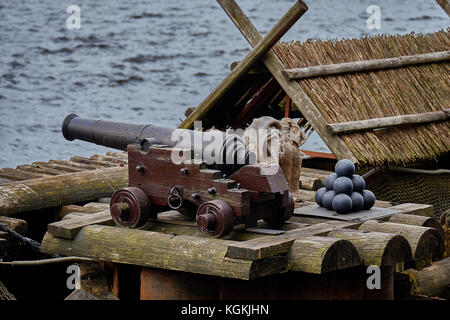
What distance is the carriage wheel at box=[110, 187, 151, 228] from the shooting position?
23.4ft

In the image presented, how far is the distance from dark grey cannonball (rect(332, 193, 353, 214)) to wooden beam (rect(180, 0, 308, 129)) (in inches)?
80.5

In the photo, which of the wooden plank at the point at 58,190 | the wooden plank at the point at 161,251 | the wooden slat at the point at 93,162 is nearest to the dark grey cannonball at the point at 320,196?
the wooden plank at the point at 161,251

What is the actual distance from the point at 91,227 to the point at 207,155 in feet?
3.21

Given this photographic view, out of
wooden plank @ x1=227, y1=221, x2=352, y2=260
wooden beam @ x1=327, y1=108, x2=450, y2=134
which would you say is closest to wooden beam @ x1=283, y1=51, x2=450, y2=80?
wooden beam @ x1=327, y1=108, x2=450, y2=134

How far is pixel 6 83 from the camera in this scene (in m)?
25.6

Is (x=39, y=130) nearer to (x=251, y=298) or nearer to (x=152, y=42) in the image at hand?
(x=152, y=42)

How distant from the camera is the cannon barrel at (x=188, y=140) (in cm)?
698

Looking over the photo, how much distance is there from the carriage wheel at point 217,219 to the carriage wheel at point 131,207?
0.54 meters

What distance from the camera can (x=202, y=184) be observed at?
693cm

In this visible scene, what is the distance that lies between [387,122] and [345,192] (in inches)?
85.6

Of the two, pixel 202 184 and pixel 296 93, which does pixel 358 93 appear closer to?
pixel 296 93

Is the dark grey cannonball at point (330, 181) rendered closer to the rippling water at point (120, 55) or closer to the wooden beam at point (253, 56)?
the wooden beam at point (253, 56)

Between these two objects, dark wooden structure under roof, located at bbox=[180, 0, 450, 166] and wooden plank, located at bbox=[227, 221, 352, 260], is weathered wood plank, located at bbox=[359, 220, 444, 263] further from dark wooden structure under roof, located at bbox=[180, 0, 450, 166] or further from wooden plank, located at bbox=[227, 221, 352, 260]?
dark wooden structure under roof, located at bbox=[180, 0, 450, 166]

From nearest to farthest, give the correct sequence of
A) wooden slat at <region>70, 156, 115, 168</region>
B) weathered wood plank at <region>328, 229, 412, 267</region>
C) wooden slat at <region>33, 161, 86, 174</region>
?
weathered wood plank at <region>328, 229, 412, 267</region>, wooden slat at <region>33, 161, 86, 174</region>, wooden slat at <region>70, 156, 115, 168</region>
